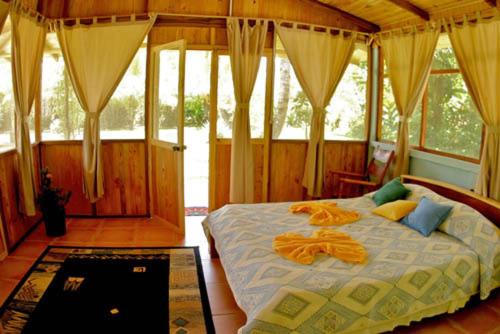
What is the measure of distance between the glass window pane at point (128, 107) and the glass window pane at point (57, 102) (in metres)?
0.29

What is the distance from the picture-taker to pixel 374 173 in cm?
447

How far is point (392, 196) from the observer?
134 inches

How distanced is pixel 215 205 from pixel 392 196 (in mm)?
2018

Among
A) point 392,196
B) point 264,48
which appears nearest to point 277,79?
point 264,48

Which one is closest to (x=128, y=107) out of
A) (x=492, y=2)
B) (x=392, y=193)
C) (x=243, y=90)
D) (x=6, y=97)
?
(x=6, y=97)

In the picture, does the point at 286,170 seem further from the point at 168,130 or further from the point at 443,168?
the point at 443,168

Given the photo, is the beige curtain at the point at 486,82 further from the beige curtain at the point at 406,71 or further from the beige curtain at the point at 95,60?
the beige curtain at the point at 95,60

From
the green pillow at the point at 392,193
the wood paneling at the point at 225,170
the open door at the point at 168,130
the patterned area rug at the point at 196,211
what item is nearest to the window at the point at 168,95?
the open door at the point at 168,130

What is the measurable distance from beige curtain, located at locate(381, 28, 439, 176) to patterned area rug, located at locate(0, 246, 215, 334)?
94.0 inches

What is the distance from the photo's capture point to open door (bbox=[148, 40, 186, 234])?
3873mm

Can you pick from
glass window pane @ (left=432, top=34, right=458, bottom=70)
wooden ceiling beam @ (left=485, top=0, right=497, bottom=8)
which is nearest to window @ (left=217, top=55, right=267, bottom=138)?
glass window pane @ (left=432, top=34, right=458, bottom=70)

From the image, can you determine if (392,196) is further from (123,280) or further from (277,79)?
(123,280)

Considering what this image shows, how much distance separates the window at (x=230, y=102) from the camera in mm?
4360

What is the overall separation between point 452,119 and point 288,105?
1723mm
